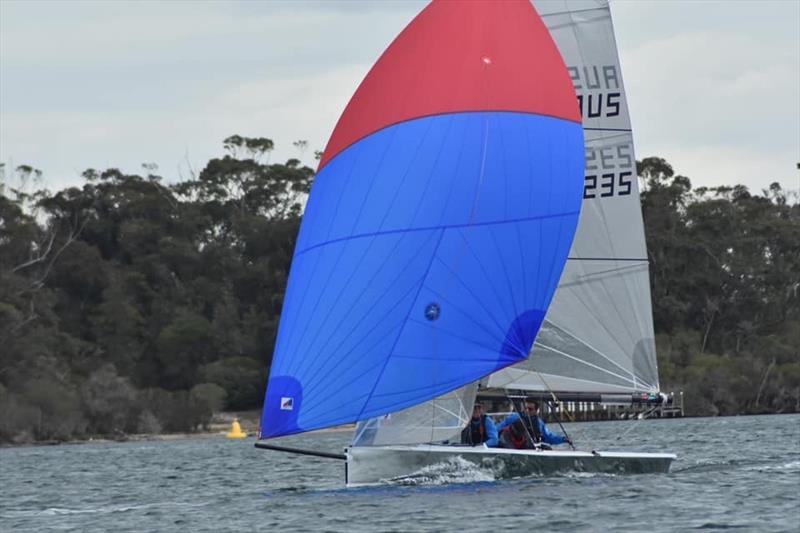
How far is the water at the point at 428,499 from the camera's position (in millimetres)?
20172

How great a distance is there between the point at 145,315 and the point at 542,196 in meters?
57.0

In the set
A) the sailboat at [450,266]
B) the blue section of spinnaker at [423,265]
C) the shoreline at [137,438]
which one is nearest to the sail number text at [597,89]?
the sailboat at [450,266]

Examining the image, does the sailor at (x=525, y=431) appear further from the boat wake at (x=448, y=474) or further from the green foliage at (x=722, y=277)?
the green foliage at (x=722, y=277)

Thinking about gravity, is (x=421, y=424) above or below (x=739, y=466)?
above

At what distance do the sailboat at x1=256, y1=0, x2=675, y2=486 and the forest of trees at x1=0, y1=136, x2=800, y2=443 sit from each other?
43.1 m

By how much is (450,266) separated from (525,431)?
2.84m

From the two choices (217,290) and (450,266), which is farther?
(217,290)

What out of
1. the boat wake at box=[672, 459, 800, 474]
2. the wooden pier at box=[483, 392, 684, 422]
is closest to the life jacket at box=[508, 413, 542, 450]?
the wooden pier at box=[483, 392, 684, 422]

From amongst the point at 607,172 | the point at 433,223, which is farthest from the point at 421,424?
the point at 607,172

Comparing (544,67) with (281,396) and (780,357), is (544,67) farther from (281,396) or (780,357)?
(780,357)

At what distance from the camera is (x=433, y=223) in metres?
22.8

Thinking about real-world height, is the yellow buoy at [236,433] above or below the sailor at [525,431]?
above

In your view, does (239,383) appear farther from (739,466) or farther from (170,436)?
(739,466)

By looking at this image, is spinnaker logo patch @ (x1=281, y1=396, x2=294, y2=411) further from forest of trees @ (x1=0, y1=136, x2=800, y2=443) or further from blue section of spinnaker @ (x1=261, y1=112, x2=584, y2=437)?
forest of trees @ (x1=0, y1=136, x2=800, y2=443)
